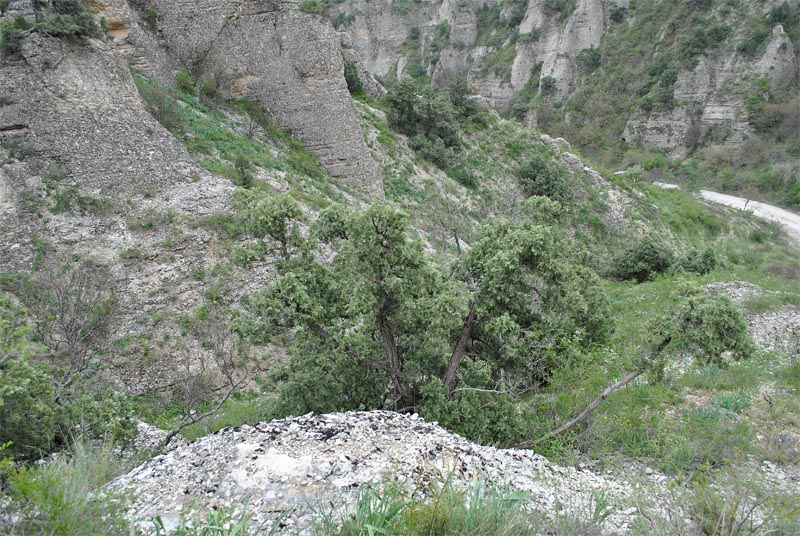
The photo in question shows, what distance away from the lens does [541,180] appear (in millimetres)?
22625

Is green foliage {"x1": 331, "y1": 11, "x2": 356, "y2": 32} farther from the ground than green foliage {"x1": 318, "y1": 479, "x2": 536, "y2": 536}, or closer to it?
farther from the ground

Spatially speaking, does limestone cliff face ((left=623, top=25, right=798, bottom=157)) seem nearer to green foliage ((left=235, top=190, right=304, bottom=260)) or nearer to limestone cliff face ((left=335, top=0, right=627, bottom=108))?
limestone cliff face ((left=335, top=0, right=627, bottom=108))

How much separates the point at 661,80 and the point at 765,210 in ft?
55.4

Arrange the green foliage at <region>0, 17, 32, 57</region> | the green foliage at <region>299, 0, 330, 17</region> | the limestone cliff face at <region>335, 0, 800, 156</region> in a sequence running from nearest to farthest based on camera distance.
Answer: the green foliage at <region>0, 17, 32, 57</region>
the green foliage at <region>299, 0, 330, 17</region>
the limestone cliff face at <region>335, 0, 800, 156</region>

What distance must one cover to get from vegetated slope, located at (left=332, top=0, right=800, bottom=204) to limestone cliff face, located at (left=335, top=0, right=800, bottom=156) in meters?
0.11

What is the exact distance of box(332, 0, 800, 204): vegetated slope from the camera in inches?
1479

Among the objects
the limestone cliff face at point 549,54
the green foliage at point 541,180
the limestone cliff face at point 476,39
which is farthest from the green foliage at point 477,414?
the limestone cliff face at point 476,39

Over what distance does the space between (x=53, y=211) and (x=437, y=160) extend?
15249mm

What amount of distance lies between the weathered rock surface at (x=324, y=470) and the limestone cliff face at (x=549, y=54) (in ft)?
88.9

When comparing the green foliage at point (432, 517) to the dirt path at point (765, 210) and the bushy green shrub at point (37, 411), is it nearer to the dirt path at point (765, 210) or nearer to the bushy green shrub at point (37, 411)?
the bushy green shrub at point (37, 411)

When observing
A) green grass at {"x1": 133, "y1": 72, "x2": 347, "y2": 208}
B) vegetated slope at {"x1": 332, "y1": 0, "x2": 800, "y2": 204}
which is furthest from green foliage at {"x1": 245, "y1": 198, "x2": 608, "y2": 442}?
vegetated slope at {"x1": 332, "y1": 0, "x2": 800, "y2": 204}

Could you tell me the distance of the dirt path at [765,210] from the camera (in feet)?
89.2

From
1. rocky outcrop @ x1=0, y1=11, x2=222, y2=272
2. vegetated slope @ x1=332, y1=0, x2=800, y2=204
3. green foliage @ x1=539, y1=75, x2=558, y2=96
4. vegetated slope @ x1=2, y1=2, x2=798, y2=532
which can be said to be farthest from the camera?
green foliage @ x1=539, y1=75, x2=558, y2=96

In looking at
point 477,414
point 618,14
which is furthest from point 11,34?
point 618,14
